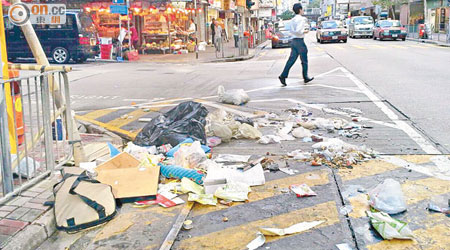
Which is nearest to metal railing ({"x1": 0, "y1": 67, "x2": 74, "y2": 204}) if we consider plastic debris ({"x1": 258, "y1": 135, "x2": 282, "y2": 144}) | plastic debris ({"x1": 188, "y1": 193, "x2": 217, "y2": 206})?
plastic debris ({"x1": 188, "y1": 193, "x2": 217, "y2": 206})

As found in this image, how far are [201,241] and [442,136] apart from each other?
4.30 metres

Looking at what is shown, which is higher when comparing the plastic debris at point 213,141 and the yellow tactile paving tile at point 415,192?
the plastic debris at point 213,141

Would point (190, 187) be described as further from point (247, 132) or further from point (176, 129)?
point (247, 132)

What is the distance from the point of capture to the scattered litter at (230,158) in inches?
225

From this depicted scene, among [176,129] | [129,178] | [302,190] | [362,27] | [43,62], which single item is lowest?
[302,190]

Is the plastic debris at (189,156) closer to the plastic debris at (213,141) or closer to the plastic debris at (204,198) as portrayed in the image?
the plastic debris at (204,198)

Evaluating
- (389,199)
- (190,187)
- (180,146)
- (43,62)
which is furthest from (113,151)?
(389,199)

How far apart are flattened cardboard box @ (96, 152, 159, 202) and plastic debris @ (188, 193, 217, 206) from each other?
1.18 feet

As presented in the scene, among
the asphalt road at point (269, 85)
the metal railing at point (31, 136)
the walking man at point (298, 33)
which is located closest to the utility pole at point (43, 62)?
the metal railing at point (31, 136)

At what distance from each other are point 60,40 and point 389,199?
1912 cm

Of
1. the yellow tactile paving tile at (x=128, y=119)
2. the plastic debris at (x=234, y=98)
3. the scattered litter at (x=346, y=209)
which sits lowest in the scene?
the scattered litter at (x=346, y=209)

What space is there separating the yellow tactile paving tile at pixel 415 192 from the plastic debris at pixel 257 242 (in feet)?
2.78

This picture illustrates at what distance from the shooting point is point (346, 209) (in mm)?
4129

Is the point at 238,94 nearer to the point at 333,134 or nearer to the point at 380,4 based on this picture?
the point at 333,134
